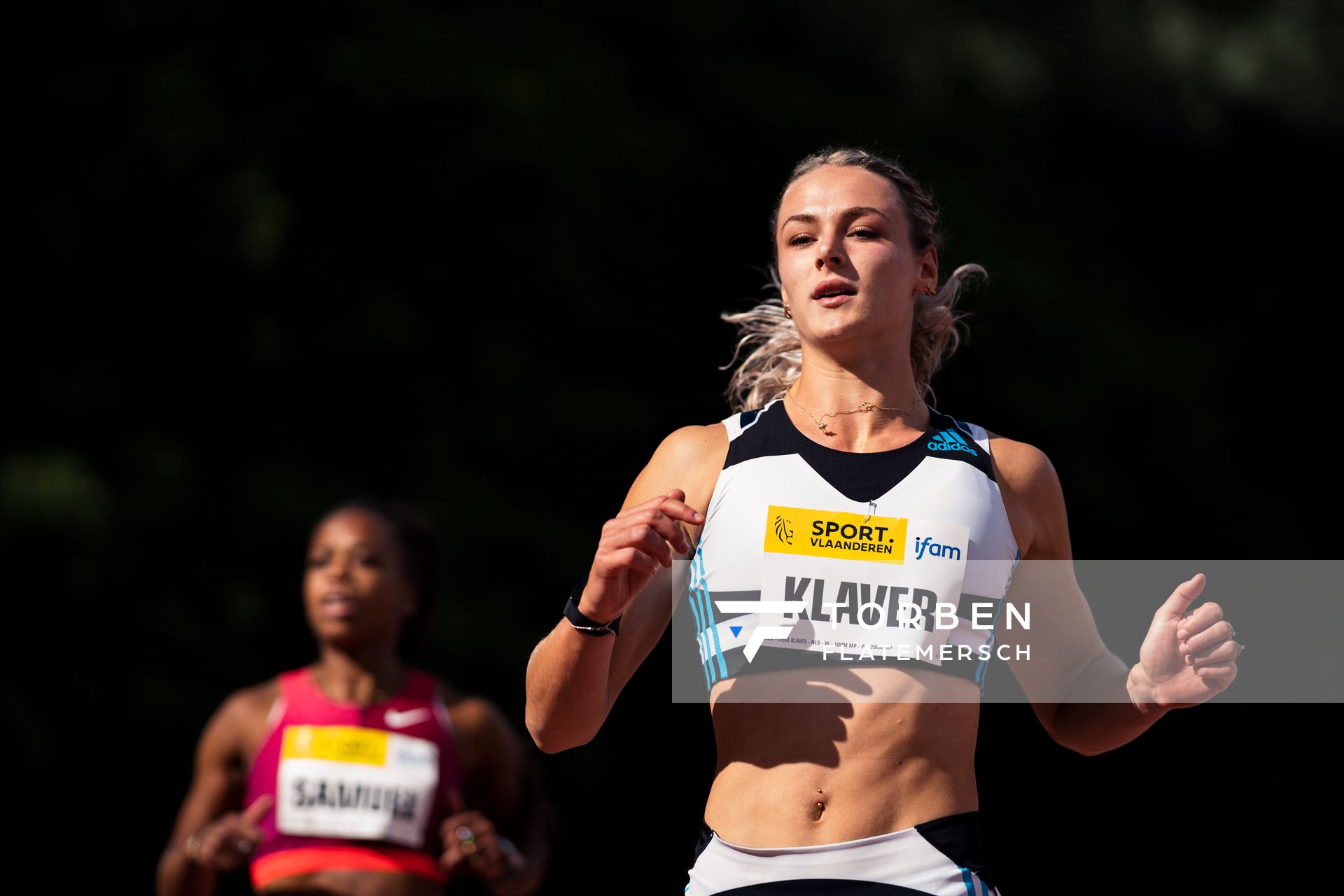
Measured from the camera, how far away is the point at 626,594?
2.75m

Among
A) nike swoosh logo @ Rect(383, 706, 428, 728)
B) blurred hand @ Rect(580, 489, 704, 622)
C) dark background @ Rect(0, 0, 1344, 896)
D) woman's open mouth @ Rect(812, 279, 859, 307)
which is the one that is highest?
dark background @ Rect(0, 0, 1344, 896)

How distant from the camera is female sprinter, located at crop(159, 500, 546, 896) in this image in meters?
5.25

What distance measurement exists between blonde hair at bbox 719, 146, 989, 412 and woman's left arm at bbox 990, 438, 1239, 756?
0.45m

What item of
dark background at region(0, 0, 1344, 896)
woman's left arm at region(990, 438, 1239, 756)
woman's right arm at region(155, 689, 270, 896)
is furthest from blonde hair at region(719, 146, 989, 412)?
dark background at region(0, 0, 1344, 896)

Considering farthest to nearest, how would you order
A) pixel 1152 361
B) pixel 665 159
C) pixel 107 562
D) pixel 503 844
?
1. pixel 1152 361
2. pixel 665 159
3. pixel 107 562
4. pixel 503 844

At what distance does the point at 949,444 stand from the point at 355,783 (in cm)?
301

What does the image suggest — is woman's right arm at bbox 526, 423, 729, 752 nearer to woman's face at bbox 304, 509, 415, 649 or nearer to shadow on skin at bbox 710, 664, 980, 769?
shadow on skin at bbox 710, 664, 980, 769

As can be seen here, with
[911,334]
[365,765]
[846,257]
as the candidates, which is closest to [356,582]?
[365,765]

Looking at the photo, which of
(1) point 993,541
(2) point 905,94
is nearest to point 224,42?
(2) point 905,94

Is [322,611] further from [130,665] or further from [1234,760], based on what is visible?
[1234,760]

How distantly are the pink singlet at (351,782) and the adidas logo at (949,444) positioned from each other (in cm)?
292

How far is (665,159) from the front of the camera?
869 centimetres

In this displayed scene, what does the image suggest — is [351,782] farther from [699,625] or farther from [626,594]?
[626,594]

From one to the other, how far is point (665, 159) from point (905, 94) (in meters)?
1.54
